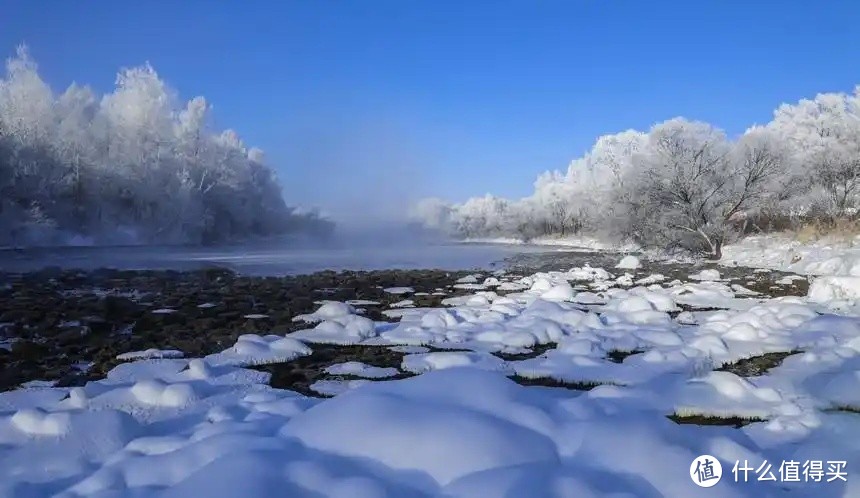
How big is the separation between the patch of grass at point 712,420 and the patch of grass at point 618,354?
6.43 feet

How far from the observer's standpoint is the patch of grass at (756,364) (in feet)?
20.1

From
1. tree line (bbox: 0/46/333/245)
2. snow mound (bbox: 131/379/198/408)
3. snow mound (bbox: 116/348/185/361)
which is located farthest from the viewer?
tree line (bbox: 0/46/333/245)

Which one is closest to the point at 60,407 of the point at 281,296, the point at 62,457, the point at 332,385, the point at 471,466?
the point at 62,457

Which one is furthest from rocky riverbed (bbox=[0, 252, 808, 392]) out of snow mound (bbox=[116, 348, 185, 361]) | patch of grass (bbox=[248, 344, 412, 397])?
snow mound (bbox=[116, 348, 185, 361])

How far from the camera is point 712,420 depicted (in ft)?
15.2

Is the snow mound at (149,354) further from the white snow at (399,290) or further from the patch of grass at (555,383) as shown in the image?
the white snow at (399,290)

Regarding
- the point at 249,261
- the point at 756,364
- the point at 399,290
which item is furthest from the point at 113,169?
the point at 756,364

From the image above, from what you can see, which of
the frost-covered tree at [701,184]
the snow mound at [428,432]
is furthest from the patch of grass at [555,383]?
the frost-covered tree at [701,184]

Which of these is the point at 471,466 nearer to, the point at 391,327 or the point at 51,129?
the point at 391,327

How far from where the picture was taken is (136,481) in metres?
3.46

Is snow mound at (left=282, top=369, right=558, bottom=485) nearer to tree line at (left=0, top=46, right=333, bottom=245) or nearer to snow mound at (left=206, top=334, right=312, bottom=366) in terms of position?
snow mound at (left=206, top=334, right=312, bottom=366)

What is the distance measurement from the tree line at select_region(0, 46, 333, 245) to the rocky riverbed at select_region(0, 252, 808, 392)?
3402 cm

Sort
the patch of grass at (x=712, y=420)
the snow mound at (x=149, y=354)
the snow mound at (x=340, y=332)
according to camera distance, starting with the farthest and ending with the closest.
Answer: the snow mound at (x=340, y=332), the snow mound at (x=149, y=354), the patch of grass at (x=712, y=420)

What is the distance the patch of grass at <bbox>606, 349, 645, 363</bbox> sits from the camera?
678 centimetres
